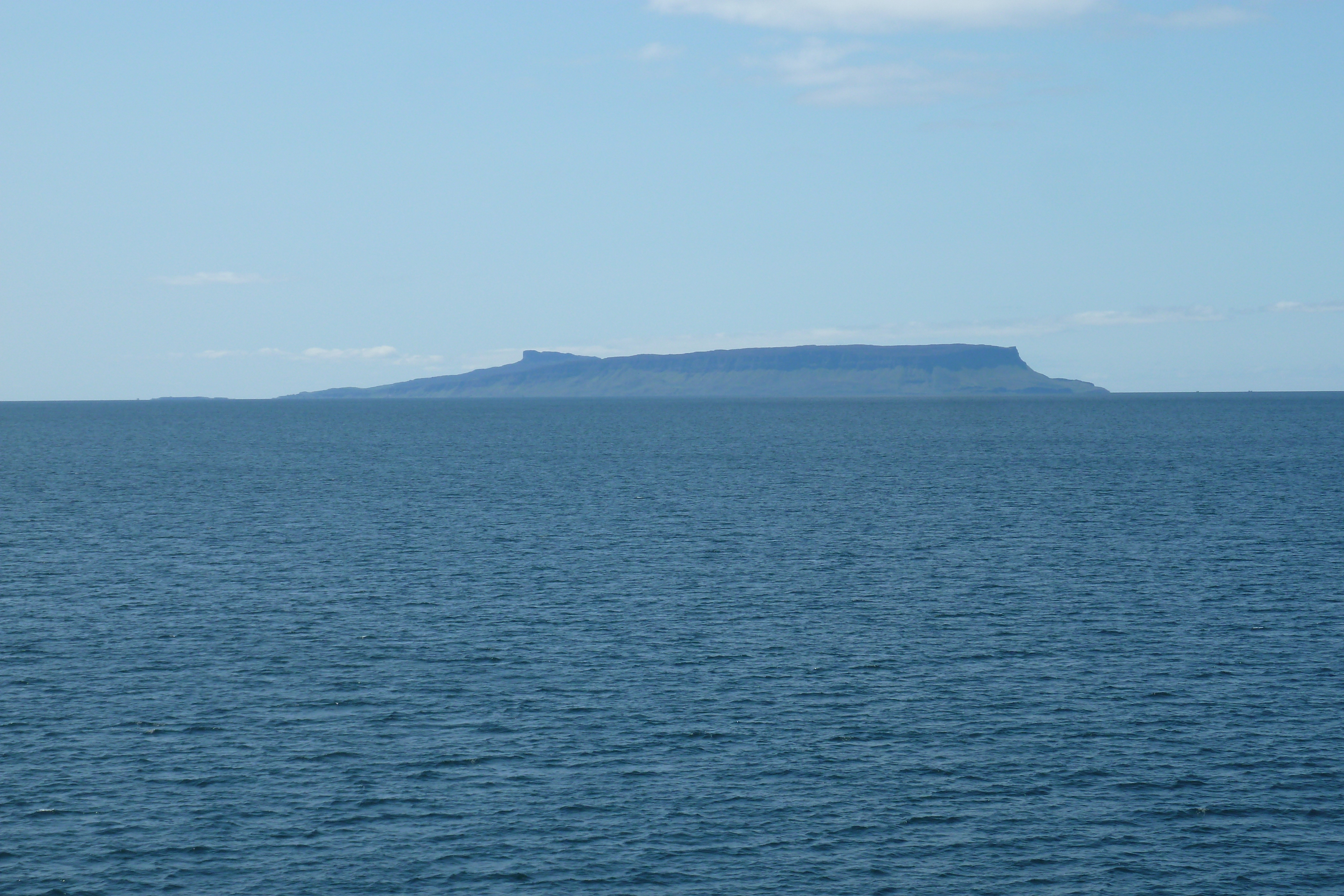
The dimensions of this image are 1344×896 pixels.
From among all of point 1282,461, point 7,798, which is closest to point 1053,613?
point 7,798

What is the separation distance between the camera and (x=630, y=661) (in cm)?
5322

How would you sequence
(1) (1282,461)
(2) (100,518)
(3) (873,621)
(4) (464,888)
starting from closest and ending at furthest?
1. (4) (464,888)
2. (3) (873,621)
3. (2) (100,518)
4. (1) (1282,461)

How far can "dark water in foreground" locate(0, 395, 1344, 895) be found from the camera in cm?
3388

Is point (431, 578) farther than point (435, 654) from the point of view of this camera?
Yes

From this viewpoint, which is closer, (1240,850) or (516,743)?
(1240,850)

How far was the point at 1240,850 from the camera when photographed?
34094mm

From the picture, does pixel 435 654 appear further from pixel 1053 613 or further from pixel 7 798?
pixel 1053 613

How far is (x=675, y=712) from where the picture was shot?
151ft

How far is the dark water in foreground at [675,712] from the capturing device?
33.9 metres

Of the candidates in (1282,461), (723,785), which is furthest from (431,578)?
(1282,461)

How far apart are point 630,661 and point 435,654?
868 cm

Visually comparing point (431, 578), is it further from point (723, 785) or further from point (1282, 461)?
point (1282, 461)

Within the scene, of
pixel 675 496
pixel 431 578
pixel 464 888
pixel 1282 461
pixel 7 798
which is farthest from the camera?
pixel 1282 461

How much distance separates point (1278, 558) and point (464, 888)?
209ft
